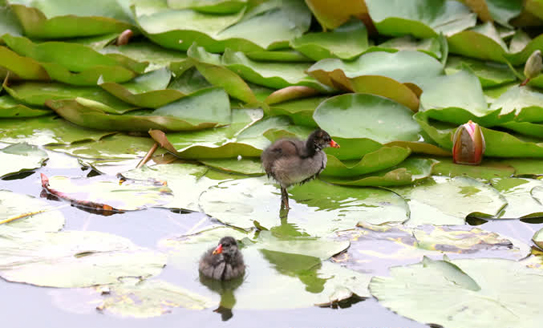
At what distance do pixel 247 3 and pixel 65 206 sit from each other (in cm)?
316

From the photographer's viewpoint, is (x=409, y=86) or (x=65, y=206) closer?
(x=65, y=206)

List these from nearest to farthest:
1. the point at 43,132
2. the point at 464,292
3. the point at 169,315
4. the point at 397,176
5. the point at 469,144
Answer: the point at 169,315
the point at 464,292
the point at 397,176
the point at 469,144
the point at 43,132

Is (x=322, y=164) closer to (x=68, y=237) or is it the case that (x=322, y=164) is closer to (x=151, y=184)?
(x=151, y=184)

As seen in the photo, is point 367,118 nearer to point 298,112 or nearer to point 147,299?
point 298,112

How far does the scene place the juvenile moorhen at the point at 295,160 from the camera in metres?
4.26

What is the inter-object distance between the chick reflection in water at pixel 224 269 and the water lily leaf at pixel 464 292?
631mm

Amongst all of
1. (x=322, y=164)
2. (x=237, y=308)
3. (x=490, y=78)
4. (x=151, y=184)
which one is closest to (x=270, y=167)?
(x=322, y=164)

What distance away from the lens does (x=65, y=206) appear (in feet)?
14.2

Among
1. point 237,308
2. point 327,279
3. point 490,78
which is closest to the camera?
point 237,308

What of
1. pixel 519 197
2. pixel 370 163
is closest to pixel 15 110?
pixel 370 163

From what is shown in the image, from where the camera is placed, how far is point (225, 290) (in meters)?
3.50

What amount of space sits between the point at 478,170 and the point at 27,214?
2.76 metres

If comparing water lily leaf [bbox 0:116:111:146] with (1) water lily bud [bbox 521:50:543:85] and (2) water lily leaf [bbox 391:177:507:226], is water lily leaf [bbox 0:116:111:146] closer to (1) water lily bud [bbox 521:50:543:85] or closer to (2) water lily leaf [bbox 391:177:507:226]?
(2) water lily leaf [bbox 391:177:507:226]

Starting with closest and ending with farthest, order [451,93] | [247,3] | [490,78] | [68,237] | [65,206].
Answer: [68,237]
[65,206]
[451,93]
[490,78]
[247,3]
